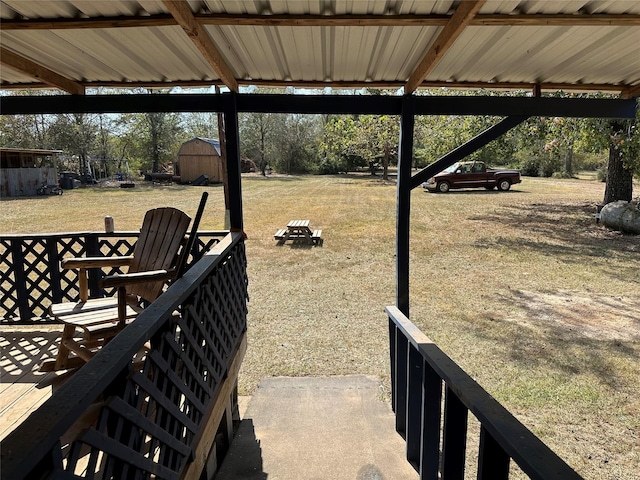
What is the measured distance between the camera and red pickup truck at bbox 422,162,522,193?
19.5 m

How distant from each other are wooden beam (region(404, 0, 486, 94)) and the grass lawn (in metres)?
2.77

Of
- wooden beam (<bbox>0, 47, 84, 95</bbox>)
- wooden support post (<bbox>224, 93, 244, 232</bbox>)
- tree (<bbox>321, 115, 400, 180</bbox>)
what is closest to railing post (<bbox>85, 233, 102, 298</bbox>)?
wooden beam (<bbox>0, 47, 84, 95</bbox>)

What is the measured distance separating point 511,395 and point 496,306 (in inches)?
99.4

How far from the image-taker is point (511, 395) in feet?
11.7

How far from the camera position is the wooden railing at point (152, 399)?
2.76ft

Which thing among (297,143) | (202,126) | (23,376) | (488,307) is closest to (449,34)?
(23,376)

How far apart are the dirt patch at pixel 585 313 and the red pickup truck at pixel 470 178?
13.9 m

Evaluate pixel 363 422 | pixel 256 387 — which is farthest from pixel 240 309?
pixel 363 422

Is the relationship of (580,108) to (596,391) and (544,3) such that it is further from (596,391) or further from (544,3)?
(596,391)

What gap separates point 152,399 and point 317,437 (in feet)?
5.58

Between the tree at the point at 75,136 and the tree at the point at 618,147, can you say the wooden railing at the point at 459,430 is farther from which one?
the tree at the point at 75,136

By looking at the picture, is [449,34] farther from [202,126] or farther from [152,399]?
[202,126]

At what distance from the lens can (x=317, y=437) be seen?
280 cm

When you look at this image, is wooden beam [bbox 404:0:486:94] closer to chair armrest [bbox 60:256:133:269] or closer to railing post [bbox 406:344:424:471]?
railing post [bbox 406:344:424:471]
